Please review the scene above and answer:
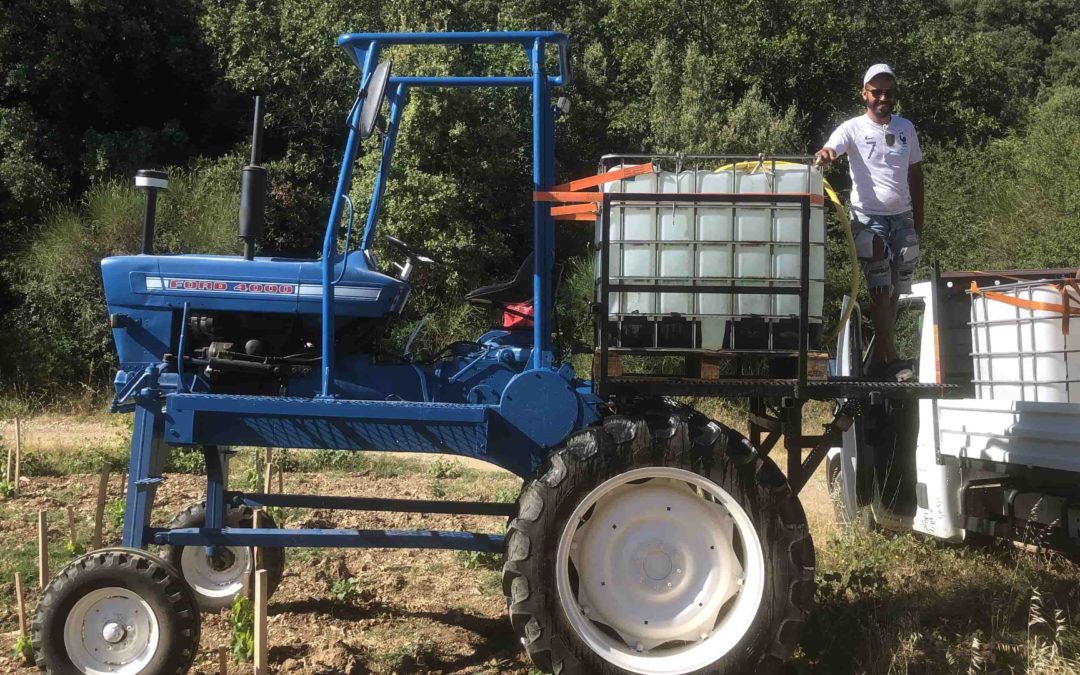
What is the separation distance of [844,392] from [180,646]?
292 centimetres

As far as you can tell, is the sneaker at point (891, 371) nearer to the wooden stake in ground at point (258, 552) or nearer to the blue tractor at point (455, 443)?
the blue tractor at point (455, 443)

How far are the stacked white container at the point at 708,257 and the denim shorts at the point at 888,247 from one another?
1146mm

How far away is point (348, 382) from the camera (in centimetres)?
477

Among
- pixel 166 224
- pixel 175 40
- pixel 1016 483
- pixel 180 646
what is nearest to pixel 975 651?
pixel 1016 483

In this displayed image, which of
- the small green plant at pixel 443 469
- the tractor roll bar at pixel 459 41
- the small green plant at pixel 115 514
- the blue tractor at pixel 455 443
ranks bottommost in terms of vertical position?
the small green plant at pixel 115 514

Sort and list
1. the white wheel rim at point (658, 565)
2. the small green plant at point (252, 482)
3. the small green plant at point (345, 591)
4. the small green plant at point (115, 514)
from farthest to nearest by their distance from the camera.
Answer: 1. the small green plant at point (252, 482)
2. the small green plant at point (115, 514)
3. the small green plant at point (345, 591)
4. the white wheel rim at point (658, 565)

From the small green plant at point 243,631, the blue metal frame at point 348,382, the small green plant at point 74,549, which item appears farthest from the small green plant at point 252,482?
the small green plant at point 243,631

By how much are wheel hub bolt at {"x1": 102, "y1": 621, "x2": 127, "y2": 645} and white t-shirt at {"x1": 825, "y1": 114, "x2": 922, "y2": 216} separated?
13.2ft

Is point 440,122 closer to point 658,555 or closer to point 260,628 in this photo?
point 658,555

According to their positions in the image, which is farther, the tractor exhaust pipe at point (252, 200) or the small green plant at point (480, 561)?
the small green plant at point (480, 561)

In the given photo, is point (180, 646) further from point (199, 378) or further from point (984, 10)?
point (984, 10)

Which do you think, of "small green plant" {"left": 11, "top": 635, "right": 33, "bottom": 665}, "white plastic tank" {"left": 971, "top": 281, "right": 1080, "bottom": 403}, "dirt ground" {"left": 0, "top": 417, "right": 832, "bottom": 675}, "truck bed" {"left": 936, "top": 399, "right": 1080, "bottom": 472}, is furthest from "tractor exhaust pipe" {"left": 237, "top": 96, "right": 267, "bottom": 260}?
"truck bed" {"left": 936, "top": 399, "right": 1080, "bottom": 472}

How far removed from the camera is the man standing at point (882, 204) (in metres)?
5.27

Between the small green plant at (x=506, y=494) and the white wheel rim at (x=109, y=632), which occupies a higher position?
the small green plant at (x=506, y=494)
